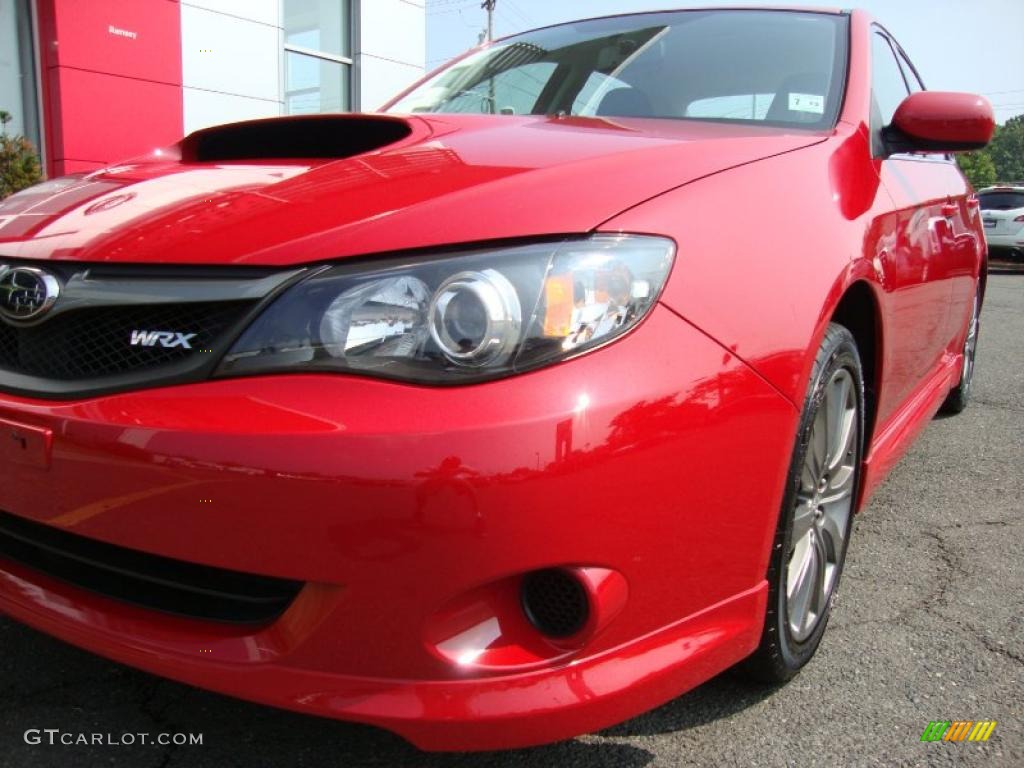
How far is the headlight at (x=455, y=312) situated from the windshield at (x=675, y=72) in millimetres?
1092

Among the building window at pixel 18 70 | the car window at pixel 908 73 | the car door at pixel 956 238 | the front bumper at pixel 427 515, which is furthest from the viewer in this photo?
the building window at pixel 18 70

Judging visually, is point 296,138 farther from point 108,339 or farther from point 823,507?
point 823,507

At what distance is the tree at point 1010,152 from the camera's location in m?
95.4

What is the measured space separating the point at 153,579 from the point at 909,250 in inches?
76.5

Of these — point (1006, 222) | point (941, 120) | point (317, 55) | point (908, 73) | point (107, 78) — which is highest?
point (317, 55)

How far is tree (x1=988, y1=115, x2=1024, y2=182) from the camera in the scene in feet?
313

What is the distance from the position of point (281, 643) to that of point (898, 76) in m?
2.89

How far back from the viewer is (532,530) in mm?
1246

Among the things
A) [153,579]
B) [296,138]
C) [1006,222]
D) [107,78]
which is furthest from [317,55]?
[1006,222]

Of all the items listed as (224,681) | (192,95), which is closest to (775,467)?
(224,681)

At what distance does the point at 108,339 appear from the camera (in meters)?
1.46

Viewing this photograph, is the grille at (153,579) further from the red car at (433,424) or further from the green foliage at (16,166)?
the green foliage at (16,166)

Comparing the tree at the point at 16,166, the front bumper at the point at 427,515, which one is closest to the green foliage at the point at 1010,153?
the tree at the point at 16,166

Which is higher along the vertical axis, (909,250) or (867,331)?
(909,250)
